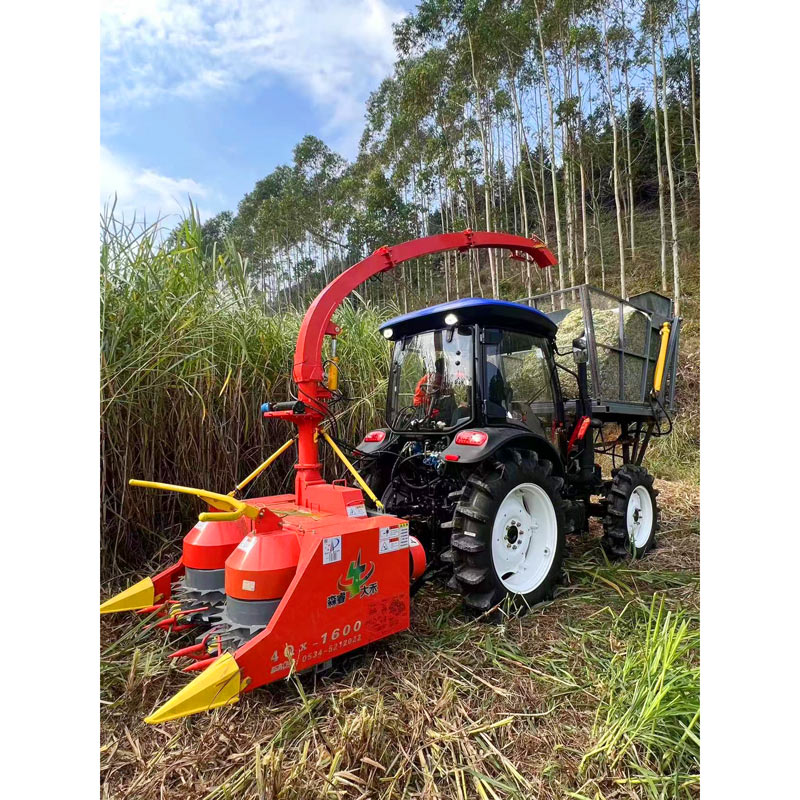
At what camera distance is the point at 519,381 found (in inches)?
128

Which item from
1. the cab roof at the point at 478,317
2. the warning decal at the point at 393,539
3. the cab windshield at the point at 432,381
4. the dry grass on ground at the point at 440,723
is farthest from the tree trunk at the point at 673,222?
the warning decal at the point at 393,539

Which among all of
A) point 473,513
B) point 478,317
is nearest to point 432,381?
point 478,317

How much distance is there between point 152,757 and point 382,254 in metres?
2.68

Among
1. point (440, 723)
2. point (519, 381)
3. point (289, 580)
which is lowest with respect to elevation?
point (440, 723)

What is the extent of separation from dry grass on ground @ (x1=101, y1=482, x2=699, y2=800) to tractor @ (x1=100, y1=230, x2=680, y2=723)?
0.61ft

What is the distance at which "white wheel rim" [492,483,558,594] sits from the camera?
2779mm

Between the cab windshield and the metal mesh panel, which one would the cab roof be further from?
the metal mesh panel

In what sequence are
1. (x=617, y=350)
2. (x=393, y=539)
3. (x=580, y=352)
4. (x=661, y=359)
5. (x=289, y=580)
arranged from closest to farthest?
(x=289, y=580) → (x=393, y=539) → (x=580, y=352) → (x=617, y=350) → (x=661, y=359)

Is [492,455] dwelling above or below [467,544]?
above

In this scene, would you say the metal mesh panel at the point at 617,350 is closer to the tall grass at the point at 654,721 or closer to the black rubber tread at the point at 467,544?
the black rubber tread at the point at 467,544

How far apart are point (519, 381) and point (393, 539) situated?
1533 mm

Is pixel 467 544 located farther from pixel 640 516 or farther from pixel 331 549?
→ pixel 640 516

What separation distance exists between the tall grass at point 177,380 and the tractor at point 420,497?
0.57 m

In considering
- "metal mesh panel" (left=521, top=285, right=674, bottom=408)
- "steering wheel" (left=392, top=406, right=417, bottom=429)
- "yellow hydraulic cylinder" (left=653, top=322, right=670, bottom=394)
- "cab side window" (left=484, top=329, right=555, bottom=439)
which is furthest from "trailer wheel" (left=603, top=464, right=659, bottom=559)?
"steering wheel" (left=392, top=406, right=417, bottom=429)
